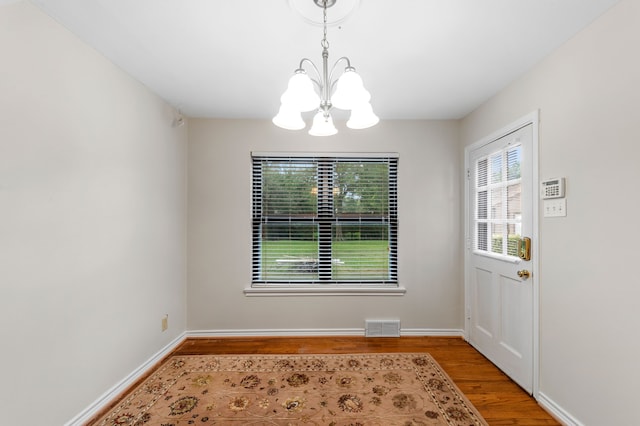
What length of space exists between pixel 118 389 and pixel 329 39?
296 cm

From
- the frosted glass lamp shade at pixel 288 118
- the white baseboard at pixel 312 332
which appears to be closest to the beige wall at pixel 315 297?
the white baseboard at pixel 312 332

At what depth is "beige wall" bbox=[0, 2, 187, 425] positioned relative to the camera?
1401mm

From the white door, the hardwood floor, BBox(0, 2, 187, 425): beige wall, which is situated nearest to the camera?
BBox(0, 2, 187, 425): beige wall

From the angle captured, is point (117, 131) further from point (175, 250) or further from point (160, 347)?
point (160, 347)

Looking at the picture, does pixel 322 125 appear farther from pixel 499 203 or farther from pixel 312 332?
pixel 312 332

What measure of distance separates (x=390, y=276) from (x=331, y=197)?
1156 mm

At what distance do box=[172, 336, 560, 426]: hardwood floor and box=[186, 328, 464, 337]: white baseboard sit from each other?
52 millimetres

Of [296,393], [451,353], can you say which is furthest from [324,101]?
[451,353]

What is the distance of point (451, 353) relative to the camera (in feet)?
8.91

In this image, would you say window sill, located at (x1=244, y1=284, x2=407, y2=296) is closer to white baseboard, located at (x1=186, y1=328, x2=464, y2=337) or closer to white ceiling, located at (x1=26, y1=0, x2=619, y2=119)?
white baseboard, located at (x1=186, y1=328, x2=464, y2=337)

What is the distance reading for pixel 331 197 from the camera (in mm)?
3172

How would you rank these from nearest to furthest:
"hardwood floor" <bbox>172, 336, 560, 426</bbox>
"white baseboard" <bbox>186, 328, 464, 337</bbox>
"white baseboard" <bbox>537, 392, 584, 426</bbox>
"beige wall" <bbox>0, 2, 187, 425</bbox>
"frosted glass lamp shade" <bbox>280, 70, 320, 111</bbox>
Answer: "frosted glass lamp shade" <bbox>280, 70, 320, 111</bbox> < "beige wall" <bbox>0, 2, 187, 425</bbox> < "white baseboard" <bbox>537, 392, 584, 426</bbox> < "hardwood floor" <bbox>172, 336, 560, 426</bbox> < "white baseboard" <bbox>186, 328, 464, 337</bbox>

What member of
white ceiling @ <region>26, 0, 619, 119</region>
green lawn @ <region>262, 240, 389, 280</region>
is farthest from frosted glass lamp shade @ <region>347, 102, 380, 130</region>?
green lawn @ <region>262, 240, 389, 280</region>

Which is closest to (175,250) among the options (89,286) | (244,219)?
(244,219)
